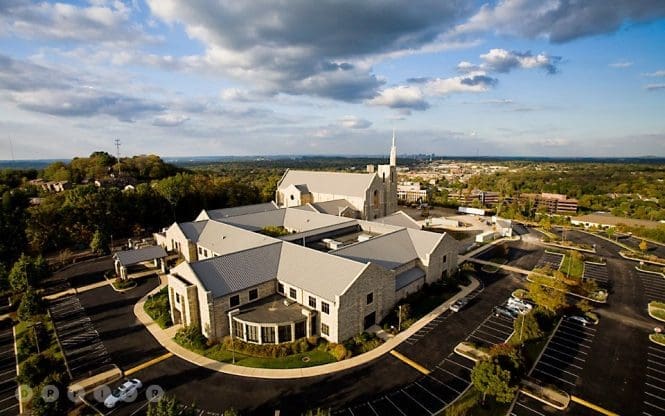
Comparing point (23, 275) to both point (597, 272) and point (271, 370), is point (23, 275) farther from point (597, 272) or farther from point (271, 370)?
point (597, 272)

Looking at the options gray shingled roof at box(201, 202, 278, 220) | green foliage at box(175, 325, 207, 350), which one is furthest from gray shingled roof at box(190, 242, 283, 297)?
gray shingled roof at box(201, 202, 278, 220)

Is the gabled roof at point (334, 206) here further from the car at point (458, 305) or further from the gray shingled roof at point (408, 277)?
the car at point (458, 305)

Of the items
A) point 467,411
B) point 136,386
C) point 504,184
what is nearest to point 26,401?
point 136,386

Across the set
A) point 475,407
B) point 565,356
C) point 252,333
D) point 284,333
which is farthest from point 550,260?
point 252,333

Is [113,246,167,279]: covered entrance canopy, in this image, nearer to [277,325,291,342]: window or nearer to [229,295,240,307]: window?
[229,295,240,307]: window

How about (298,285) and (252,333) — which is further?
(298,285)

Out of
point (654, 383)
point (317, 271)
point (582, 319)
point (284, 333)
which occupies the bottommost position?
point (654, 383)

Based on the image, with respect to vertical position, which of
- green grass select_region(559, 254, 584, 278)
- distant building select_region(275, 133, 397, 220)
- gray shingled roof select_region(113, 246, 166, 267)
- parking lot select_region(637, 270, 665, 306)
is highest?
distant building select_region(275, 133, 397, 220)
